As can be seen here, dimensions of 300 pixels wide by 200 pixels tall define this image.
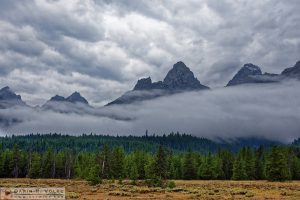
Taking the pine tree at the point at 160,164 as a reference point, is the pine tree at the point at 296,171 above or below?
below

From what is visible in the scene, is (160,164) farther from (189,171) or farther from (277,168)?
(189,171)

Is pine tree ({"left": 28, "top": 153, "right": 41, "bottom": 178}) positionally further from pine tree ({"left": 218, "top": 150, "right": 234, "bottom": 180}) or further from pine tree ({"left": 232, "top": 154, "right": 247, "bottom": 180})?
pine tree ({"left": 232, "top": 154, "right": 247, "bottom": 180})

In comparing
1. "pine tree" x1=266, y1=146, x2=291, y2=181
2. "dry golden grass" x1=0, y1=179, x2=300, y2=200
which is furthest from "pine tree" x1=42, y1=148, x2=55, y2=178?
"pine tree" x1=266, y1=146, x2=291, y2=181

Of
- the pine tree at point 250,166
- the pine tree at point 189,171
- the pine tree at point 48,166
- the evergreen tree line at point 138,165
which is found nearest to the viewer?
the evergreen tree line at point 138,165

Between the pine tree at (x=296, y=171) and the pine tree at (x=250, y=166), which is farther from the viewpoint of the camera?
the pine tree at (x=250, y=166)

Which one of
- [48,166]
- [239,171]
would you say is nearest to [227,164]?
[239,171]

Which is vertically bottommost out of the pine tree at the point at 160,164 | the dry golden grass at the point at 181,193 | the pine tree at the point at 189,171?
the pine tree at the point at 189,171

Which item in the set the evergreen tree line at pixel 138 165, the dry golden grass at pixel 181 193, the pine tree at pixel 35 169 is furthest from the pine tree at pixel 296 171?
the pine tree at pixel 35 169

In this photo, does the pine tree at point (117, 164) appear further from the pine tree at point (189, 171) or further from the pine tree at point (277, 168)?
the pine tree at point (277, 168)

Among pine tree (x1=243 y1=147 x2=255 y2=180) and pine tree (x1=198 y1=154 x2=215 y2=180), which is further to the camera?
pine tree (x1=198 y1=154 x2=215 y2=180)

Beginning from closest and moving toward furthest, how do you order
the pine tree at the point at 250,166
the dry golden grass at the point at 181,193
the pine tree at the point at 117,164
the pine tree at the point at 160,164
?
the dry golden grass at the point at 181,193 < the pine tree at the point at 160,164 < the pine tree at the point at 117,164 < the pine tree at the point at 250,166

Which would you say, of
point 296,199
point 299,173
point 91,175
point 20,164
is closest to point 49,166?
point 20,164

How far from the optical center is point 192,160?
5271 inches

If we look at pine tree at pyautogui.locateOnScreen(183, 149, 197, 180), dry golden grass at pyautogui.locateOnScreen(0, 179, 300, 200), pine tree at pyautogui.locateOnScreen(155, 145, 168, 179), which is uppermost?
pine tree at pyautogui.locateOnScreen(155, 145, 168, 179)
